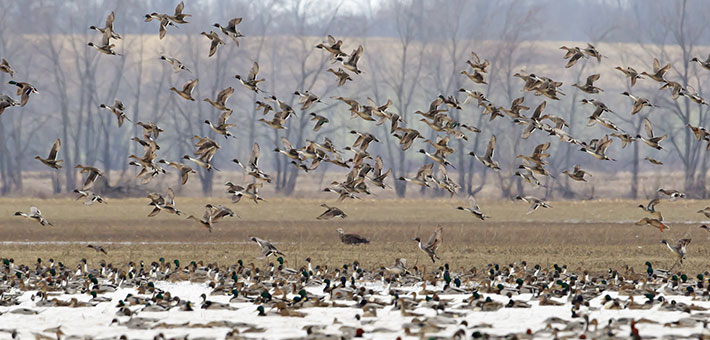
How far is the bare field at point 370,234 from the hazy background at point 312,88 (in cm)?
1889

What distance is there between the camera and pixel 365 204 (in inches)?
2323

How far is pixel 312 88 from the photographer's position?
10588cm

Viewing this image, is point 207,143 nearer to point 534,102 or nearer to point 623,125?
point 534,102

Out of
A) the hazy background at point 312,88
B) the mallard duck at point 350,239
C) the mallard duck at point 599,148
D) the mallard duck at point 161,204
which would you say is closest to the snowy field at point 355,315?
the mallard duck at point 161,204

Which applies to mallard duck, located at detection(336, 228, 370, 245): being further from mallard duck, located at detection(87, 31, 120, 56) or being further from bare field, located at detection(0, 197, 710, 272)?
mallard duck, located at detection(87, 31, 120, 56)

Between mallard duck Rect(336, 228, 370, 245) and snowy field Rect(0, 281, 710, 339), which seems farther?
mallard duck Rect(336, 228, 370, 245)

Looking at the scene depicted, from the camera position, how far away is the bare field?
32.9 metres

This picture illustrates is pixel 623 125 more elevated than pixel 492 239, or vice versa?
pixel 623 125

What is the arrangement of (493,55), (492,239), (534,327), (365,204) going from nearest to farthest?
(534,327) < (492,239) < (365,204) < (493,55)

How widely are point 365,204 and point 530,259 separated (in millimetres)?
27087

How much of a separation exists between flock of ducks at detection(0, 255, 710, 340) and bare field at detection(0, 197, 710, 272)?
4015mm

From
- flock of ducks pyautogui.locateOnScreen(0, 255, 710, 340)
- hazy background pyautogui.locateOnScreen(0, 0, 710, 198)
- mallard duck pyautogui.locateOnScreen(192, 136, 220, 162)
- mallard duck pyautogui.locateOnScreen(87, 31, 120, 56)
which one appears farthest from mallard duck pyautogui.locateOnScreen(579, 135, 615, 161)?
hazy background pyautogui.locateOnScreen(0, 0, 710, 198)

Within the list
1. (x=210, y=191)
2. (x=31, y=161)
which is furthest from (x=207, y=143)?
(x=31, y=161)

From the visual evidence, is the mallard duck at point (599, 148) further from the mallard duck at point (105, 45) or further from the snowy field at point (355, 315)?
the mallard duck at point (105, 45)
